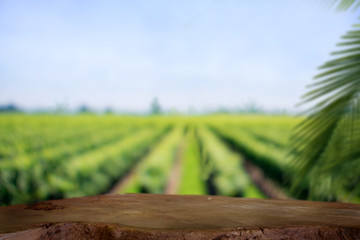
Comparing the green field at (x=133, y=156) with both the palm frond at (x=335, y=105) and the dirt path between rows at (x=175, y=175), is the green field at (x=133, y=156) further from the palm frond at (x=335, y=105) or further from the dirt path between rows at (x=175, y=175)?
the palm frond at (x=335, y=105)

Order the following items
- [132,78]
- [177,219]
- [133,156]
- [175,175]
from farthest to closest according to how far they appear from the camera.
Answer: [133,156] → [175,175] → [132,78] → [177,219]

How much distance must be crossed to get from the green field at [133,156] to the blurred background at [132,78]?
1 centimetres

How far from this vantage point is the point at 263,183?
3.97m

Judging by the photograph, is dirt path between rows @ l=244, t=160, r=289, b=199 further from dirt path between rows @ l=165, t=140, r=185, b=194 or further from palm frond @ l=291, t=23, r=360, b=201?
palm frond @ l=291, t=23, r=360, b=201

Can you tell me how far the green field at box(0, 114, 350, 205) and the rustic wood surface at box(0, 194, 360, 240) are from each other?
116cm

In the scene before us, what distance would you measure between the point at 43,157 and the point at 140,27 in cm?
138

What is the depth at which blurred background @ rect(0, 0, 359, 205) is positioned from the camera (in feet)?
8.10

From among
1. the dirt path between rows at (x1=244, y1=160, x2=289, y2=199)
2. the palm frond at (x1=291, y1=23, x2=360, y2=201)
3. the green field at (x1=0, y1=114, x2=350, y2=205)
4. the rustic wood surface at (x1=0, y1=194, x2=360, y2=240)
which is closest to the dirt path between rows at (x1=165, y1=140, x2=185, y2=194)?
the green field at (x1=0, y1=114, x2=350, y2=205)

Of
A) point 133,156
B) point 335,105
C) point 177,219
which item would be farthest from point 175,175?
point 177,219

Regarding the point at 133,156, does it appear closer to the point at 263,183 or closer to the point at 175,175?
the point at 175,175

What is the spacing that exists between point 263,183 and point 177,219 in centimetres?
367

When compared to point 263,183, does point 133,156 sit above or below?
above

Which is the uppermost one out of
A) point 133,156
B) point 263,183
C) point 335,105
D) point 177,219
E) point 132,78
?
point 132,78

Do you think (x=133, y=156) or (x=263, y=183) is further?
(x=133, y=156)
